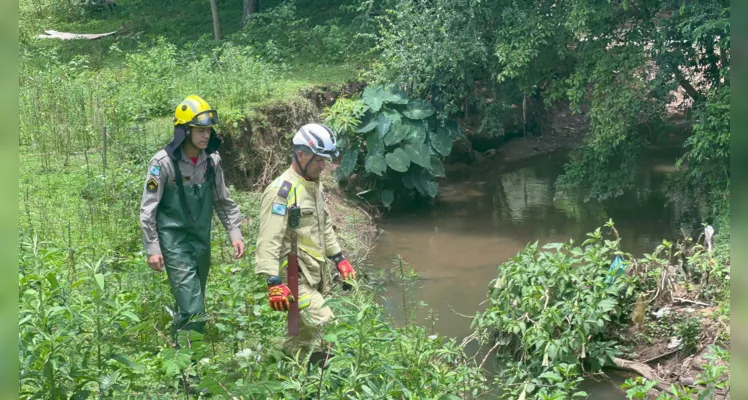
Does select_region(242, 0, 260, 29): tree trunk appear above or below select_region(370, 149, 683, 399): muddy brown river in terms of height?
above

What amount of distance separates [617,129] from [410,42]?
330 cm

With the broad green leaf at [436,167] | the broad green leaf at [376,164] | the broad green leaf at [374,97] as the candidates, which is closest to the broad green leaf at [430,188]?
the broad green leaf at [436,167]

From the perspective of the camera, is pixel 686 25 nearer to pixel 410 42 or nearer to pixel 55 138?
pixel 410 42

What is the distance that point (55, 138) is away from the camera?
1037 cm

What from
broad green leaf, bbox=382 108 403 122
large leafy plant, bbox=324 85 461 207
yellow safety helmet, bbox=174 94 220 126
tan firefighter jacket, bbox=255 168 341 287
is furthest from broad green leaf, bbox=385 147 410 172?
yellow safety helmet, bbox=174 94 220 126

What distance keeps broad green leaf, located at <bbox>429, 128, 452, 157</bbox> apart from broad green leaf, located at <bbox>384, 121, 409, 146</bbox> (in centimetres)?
60

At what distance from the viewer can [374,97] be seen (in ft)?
42.0

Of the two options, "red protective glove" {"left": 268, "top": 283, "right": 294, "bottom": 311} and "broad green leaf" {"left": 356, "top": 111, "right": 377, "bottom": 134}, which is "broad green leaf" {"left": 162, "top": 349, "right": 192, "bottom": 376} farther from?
"broad green leaf" {"left": 356, "top": 111, "right": 377, "bottom": 134}

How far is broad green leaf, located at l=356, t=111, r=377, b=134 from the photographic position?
41.3 feet

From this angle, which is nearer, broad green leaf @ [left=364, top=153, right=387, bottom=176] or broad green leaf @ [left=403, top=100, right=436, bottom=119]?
broad green leaf @ [left=364, top=153, right=387, bottom=176]

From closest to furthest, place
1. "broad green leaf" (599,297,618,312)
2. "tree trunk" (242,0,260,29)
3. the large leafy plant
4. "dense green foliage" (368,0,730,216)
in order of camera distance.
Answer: "broad green leaf" (599,297,618,312) → "dense green foliage" (368,0,730,216) → the large leafy plant → "tree trunk" (242,0,260,29)

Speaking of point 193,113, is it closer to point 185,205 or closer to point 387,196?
point 185,205

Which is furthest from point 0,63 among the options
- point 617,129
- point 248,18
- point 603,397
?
point 248,18

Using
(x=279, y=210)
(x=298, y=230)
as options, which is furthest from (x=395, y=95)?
(x=279, y=210)
